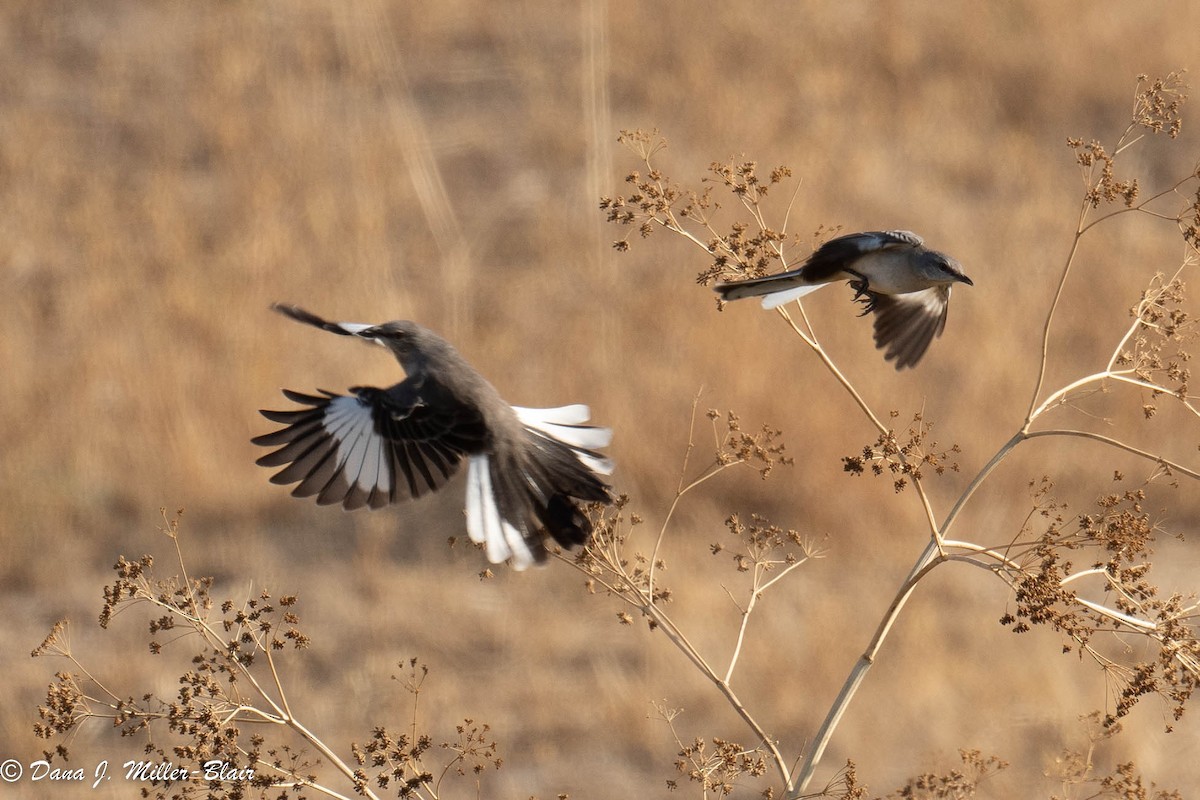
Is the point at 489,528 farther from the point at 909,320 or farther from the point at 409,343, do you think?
the point at 909,320

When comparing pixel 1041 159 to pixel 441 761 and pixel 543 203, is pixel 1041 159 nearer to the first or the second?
pixel 543 203

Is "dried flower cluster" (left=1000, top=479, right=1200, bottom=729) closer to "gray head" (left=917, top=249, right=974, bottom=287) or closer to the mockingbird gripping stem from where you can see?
"gray head" (left=917, top=249, right=974, bottom=287)

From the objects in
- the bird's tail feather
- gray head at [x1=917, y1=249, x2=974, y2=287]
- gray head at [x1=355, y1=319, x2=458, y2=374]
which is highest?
gray head at [x1=917, y1=249, x2=974, y2=287]

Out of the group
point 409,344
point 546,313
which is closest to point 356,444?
point 409,344

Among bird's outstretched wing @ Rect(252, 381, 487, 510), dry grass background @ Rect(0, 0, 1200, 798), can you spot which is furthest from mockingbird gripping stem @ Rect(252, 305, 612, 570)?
dry grass background @ Rect(0, 0, 1200, 798)

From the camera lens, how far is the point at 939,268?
159 inches

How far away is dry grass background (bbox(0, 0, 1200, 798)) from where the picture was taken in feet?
28.8

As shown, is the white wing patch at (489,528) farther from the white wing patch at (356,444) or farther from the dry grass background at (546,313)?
the dry grass background at (546,313)

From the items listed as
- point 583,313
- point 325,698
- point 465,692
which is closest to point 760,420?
point 583,313

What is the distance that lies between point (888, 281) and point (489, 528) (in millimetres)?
1371

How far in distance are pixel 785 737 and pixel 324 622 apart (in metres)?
2.91

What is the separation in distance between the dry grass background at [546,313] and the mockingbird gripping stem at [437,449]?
4.41m

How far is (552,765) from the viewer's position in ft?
28.2

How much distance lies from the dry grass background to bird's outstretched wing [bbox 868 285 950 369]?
3.96 meters
